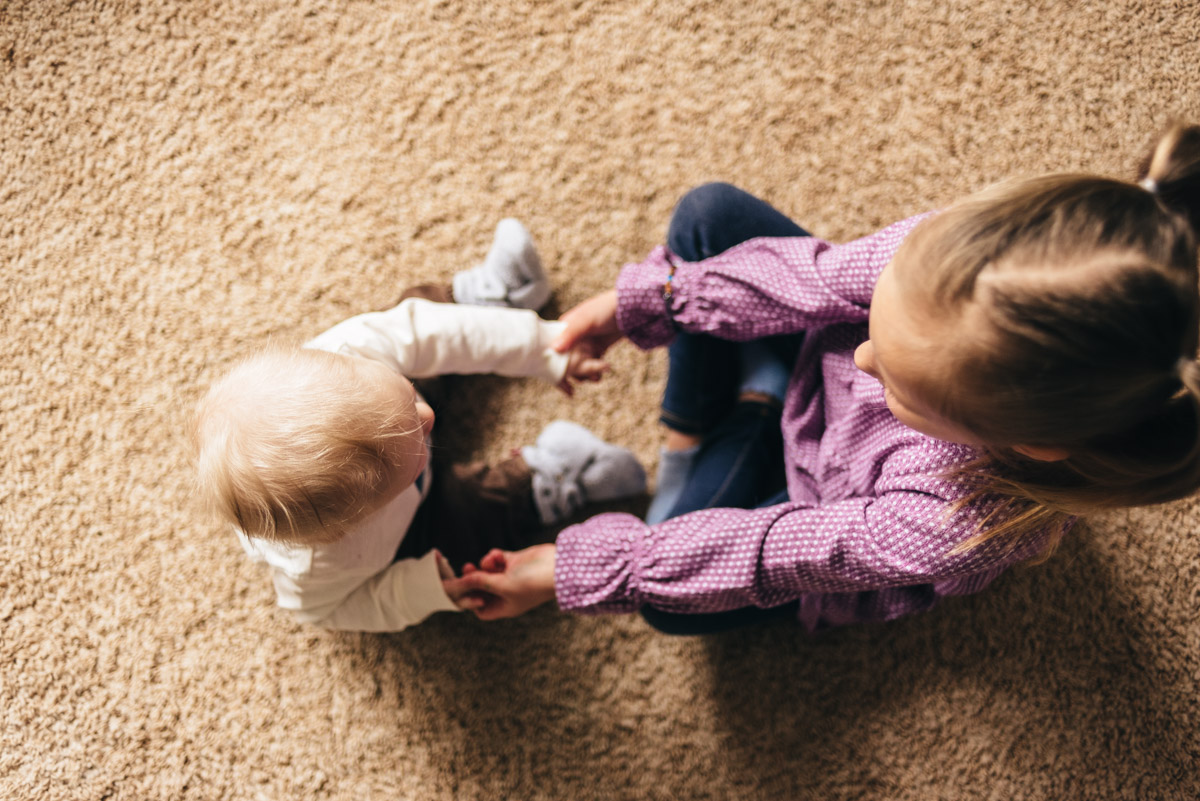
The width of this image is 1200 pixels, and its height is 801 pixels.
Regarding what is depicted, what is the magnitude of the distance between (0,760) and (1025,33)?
4.65 feet

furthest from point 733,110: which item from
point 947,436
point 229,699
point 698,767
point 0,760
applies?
point 0,760

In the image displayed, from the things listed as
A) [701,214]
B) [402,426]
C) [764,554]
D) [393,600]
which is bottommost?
[393,600]

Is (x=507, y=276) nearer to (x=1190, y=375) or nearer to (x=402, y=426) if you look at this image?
(x=402, y=426)

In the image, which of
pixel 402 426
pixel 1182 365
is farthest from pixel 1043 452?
pixel 402 426

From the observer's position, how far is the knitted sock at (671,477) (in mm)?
799

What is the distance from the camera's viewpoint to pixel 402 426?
0.60 m

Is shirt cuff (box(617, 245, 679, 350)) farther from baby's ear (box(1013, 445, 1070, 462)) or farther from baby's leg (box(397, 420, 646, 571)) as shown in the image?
baby's ear (box(1013, 445, 1070, 462))

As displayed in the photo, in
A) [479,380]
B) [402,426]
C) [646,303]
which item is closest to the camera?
[402,426]

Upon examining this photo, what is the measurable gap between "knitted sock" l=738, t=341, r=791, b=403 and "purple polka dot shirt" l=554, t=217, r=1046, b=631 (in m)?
0.04

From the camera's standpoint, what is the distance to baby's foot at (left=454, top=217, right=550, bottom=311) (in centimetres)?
81

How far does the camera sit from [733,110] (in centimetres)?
87

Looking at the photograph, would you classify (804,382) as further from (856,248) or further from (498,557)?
(498,557)

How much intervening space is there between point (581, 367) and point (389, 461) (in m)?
0.25

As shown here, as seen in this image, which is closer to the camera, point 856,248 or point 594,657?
point 856,248
